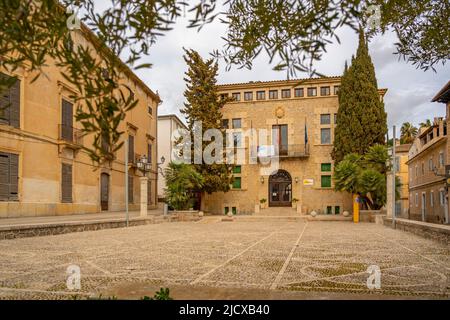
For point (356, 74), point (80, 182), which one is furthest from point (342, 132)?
point (80, 182)

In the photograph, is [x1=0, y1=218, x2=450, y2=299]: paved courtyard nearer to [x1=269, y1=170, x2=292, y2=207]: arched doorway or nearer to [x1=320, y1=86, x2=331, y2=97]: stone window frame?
[x1=269, y1=170, x2=292, y2=207]: arched doorway

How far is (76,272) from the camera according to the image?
21.2 ft

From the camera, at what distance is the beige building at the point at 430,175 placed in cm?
2916

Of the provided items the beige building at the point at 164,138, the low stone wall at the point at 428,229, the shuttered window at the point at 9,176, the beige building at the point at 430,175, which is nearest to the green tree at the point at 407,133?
the beige building at the point at 430,175

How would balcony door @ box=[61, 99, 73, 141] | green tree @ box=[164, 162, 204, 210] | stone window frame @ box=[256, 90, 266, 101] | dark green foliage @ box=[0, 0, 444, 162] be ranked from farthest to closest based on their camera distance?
stone window frame @ box=[256, 90, 266, 101] → green tree @ box=[164, 162, 204, 210] → balcony door @ box=[61, 99, 73, 141] → dark green foliage @ box=[0, 0, 444, 162]

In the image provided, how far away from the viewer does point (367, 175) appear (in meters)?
24.5

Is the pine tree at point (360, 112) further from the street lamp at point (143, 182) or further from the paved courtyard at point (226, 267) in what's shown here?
the paved courtyard at point (226, 267)

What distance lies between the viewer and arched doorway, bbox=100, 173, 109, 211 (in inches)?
1094

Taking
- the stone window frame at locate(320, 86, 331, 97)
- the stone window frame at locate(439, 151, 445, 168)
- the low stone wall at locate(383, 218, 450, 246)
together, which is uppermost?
the stone window frame at locate(320, 86, 331, 97)

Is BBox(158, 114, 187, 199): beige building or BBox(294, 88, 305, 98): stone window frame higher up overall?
BBox(294, 88, 305, 98): stone window frame

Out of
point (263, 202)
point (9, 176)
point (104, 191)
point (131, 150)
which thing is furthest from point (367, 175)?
point (9, 176)

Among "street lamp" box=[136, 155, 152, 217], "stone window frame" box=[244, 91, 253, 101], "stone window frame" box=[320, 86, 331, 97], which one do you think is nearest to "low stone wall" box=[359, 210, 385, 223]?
"stone window frame" box=[320, 86, 331, 97]
